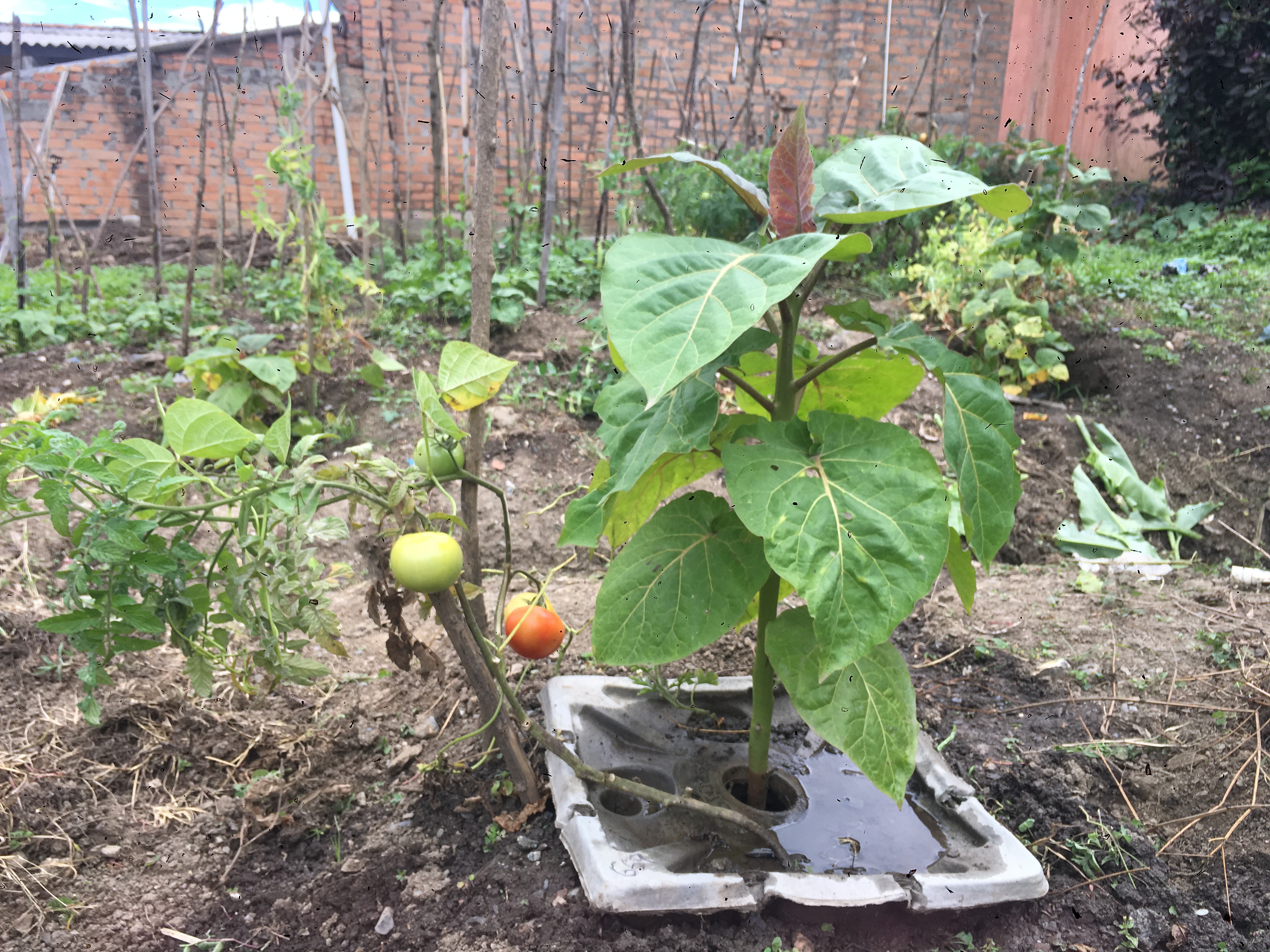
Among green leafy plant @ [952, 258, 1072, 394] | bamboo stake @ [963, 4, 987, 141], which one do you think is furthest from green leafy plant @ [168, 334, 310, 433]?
bamboo stake @ [963, 4, 987, 141]

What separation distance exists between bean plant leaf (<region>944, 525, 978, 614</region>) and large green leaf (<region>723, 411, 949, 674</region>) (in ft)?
0.80

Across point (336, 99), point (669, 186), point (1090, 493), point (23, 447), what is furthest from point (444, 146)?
point (23, 447)

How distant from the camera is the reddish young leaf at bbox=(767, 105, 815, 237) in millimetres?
1160

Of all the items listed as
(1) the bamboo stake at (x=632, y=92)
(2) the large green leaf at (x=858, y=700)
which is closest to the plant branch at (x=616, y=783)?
(2) the large green leaf at (x=858, y=700)

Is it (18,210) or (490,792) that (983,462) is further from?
(18,210)

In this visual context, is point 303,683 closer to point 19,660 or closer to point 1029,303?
point 19,660

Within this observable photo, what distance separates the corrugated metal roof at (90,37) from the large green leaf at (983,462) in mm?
8205

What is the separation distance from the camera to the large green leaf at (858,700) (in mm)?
1210

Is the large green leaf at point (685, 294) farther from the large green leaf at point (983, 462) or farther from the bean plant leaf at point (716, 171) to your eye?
the large green leaf at point (983, 462)

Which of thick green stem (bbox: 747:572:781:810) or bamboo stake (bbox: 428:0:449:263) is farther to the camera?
bamboo stake (bbox: 428:0:449:263)

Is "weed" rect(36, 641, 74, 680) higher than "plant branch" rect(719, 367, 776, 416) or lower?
lower

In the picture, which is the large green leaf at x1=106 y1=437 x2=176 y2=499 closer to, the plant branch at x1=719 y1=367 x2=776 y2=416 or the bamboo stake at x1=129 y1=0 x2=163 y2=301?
the plant branch at x1=719 y1=367 x2=776 y2=416

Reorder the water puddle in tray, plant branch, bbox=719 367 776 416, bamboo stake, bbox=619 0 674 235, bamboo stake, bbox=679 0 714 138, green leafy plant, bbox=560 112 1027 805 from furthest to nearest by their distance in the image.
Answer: bamboo stake, bbox=679 0 714 138 < bamboo stake, bbox=619 0 674 235 < the water puddle in tray < plant branch, bbox=719 367 776 416 < green leafy plant, bbox=560 112 1027 805

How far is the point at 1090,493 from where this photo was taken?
11.1ft
